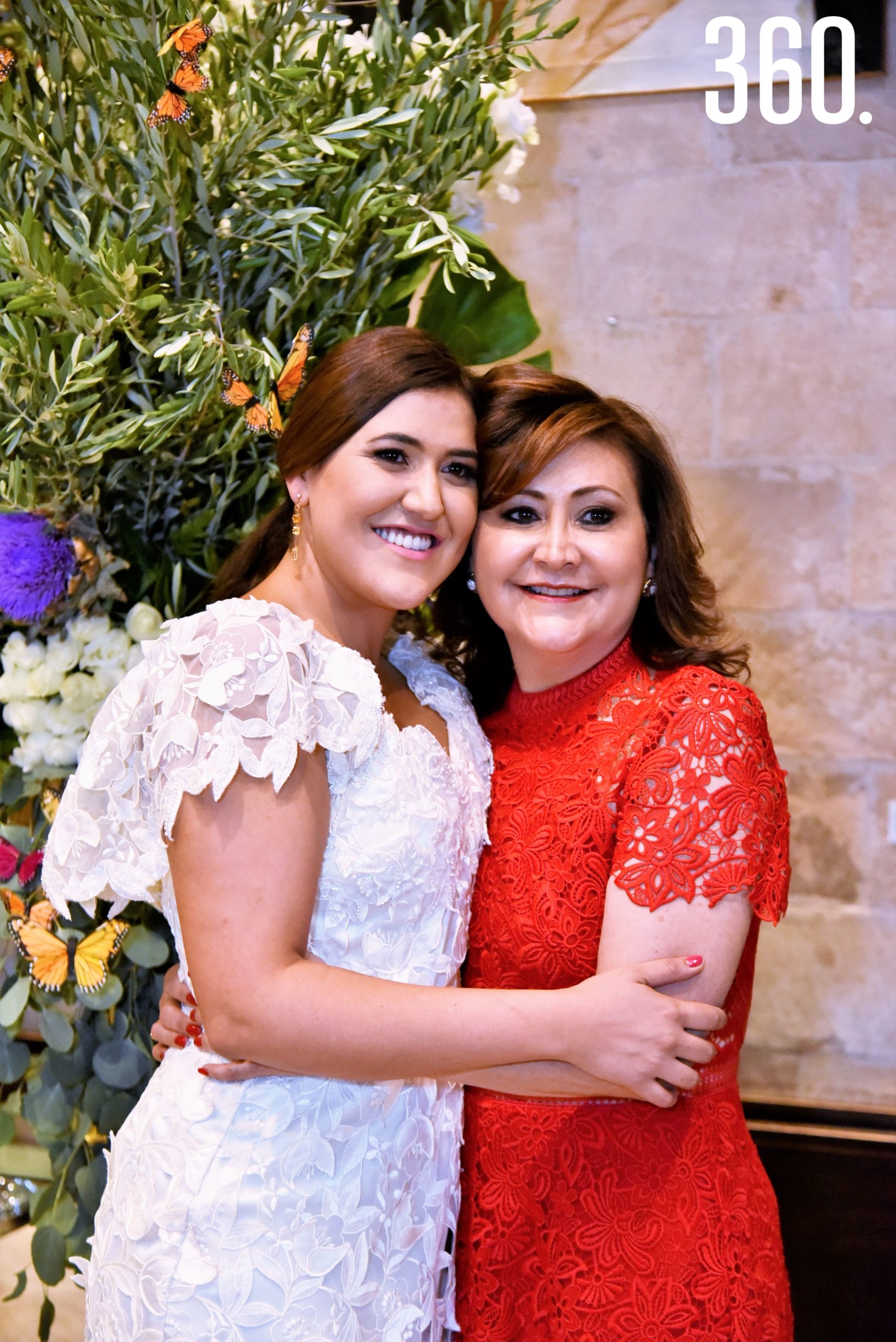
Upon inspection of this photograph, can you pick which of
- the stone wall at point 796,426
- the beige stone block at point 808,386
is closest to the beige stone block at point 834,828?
the stone wall at point 796,426

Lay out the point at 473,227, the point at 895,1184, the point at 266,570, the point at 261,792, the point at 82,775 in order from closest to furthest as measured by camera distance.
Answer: the point at 261,792
the point at 82,775
the point at 266,570
the point at 895,1184
the point at 473,227

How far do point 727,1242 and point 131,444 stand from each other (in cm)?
112

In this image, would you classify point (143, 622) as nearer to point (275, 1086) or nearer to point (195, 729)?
point (195, 729)

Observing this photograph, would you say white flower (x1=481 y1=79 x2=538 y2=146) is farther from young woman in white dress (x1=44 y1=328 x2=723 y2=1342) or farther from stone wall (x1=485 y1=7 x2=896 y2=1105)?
stone wall (x1=485 y1=7 x2=896 y2=1105)

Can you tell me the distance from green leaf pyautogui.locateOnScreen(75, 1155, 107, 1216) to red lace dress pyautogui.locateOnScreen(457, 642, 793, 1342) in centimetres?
47

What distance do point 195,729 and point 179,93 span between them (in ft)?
2.21

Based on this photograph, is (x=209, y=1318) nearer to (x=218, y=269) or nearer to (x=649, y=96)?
(x=218, y=269)

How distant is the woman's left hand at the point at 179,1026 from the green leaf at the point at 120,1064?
0.06 meters

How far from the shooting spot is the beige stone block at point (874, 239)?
2.13 meters

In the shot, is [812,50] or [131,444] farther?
[812,50]

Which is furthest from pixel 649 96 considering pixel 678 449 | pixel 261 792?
pixel 261 792

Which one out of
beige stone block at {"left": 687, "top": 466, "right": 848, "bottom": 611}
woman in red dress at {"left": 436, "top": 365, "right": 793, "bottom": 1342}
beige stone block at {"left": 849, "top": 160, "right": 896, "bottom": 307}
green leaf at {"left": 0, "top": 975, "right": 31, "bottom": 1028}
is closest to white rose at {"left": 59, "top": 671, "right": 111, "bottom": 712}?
Result: green leaf at {"left": 0, "top": 975, "right": 31, "bottom": 1028}

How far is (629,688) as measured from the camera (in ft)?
5.01

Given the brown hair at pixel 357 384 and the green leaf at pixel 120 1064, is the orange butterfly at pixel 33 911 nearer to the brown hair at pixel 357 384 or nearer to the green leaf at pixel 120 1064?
the green leaf at pixel 120 1064
